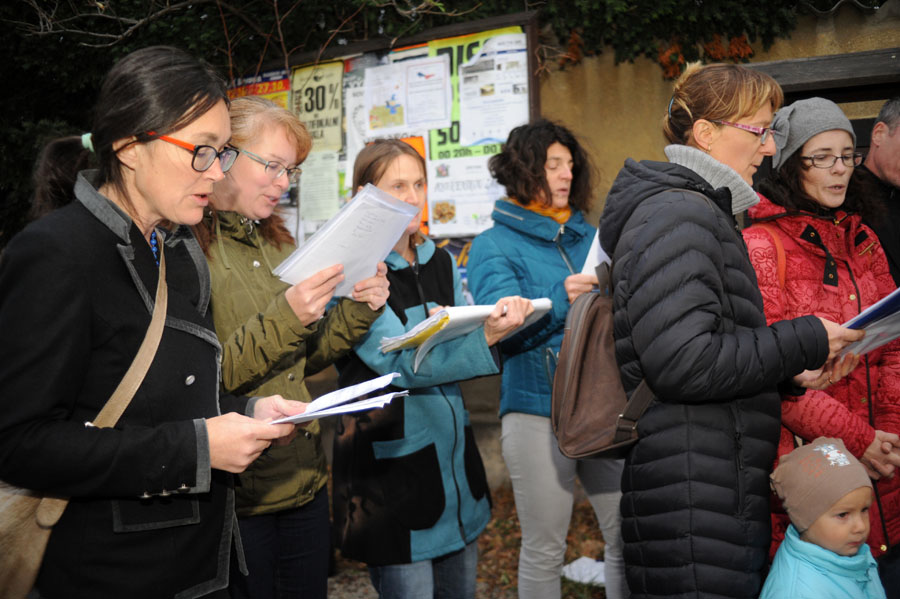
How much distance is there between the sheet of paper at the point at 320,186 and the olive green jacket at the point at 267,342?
2829 millimetres

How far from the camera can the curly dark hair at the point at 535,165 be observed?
11.4 feet

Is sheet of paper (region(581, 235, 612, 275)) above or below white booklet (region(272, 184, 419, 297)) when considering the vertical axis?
below

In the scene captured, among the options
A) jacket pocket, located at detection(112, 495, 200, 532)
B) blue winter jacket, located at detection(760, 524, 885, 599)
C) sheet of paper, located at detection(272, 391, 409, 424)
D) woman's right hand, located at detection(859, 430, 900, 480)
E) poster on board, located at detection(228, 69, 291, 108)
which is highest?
poster on board, located at detection(228, 69, 291, 108)

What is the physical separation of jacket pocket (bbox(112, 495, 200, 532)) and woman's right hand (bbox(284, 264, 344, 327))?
0.71 metres

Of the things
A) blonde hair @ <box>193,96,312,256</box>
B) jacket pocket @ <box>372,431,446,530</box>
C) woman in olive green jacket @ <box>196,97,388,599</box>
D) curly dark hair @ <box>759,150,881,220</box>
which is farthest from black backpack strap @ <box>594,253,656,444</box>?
blonde hair @ <box>193,96,312,256</box>

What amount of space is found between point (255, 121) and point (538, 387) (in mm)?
1653

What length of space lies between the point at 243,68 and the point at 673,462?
196 inches

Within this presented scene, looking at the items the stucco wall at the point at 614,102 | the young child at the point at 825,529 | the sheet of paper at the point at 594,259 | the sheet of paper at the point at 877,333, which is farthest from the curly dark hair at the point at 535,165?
the young child at the point at 825,529

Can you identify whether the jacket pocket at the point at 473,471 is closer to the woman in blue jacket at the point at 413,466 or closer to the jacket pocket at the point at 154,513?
the woman in blue jacket at the point at 413,466

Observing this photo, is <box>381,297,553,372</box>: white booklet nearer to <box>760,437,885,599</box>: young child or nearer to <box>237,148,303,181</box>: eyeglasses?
<box>237,148,303,181</box>: eyeglasses

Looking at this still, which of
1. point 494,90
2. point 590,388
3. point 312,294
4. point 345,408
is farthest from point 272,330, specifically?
point 494,90

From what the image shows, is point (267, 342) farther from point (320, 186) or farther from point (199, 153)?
point (320, 186)

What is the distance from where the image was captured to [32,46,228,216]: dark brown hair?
1598 millimetres

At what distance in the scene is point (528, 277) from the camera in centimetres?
331
